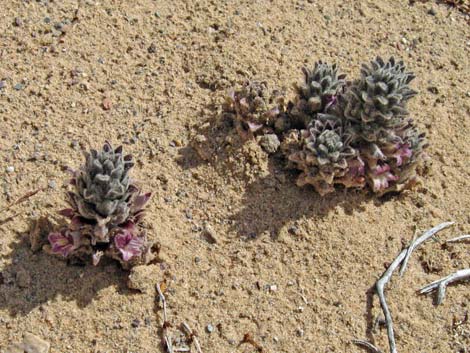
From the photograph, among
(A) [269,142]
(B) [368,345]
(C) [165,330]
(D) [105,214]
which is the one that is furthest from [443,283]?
(D) [105,214]

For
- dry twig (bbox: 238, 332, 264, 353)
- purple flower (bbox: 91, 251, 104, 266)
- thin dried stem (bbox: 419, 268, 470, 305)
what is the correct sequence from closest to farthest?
purple flower (bbox: 91, 251, 104, 266) → dry twig (bbox: 238, 332, 264, 353) → thin dried stem (bbox: 419, 268, 470, 305)

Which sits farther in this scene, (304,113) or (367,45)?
(367,45)

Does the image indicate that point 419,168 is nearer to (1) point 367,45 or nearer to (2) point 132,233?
(1) point 367,45

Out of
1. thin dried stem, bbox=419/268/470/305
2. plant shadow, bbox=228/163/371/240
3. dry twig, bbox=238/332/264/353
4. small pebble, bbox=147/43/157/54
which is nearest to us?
dry twig, bbox=238/332/264/353

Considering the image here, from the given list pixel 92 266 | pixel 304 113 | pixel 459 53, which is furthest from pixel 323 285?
pixel 459 53

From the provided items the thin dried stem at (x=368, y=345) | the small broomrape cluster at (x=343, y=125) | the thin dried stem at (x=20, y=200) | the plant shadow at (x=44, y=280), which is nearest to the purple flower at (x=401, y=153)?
the small broomrape cluster at (x=343, y=125)

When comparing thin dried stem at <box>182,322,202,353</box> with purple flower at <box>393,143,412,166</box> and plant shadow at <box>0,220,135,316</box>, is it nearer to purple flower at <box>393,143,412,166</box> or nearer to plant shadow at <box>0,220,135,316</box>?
plant shadow at <box>0,220,135,316</box>

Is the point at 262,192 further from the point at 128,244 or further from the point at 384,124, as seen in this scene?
the point at 128,244

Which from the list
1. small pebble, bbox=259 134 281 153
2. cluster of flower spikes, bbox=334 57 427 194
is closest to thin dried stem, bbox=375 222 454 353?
cluster of flower spikes, bbox=334 57 427 194
